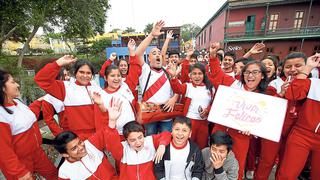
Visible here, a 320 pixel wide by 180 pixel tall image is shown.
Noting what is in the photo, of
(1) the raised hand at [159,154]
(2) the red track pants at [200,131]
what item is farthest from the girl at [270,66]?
(1) the raised hand at [159,154]

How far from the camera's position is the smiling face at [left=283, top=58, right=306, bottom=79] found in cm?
254

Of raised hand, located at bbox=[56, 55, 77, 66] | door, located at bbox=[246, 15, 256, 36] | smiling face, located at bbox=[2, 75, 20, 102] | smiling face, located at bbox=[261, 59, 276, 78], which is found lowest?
smiling face, located at bbox=[2, 75, 20, 102]

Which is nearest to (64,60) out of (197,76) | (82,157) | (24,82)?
(82,157)

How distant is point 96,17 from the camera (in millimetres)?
10820

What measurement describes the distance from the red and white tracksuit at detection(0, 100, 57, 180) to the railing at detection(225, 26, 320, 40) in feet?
65.3

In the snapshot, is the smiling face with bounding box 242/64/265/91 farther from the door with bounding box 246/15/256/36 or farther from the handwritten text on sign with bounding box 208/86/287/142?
the door with bounding box 246/15/256/36

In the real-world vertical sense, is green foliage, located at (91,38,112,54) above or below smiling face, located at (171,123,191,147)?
above

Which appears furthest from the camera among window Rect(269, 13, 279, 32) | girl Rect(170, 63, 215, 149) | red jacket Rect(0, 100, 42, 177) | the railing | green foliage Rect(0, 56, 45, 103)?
window Rect(269, 13, 279, 32)

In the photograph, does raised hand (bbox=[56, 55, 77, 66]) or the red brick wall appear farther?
Answer: the red brick wall

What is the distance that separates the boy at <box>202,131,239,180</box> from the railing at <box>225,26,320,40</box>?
747 inches

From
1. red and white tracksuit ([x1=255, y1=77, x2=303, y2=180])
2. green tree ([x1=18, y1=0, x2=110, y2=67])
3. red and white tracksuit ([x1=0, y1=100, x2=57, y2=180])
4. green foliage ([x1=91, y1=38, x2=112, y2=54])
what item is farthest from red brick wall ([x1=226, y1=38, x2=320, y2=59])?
red and white tracksuit ([x1=0, y1=100, x2=57, y2=180])

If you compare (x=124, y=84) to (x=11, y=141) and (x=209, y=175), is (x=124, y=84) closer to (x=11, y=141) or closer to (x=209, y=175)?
(x=11, y=141)

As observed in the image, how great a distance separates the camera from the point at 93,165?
7.82 ft

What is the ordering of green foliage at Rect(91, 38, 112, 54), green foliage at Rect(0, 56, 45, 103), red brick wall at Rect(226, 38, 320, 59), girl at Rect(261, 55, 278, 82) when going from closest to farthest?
girl at Rect(261, 55, 278, 82) < green foliage at Rect(0, 56, 45, 103) < red brick wall at Rect(226, 38, 320, 59) < green foliage at Rect(91, 38, 112, 54)
